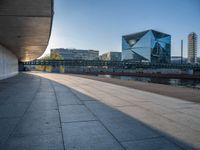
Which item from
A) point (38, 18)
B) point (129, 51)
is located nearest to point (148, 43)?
point (129, 51)

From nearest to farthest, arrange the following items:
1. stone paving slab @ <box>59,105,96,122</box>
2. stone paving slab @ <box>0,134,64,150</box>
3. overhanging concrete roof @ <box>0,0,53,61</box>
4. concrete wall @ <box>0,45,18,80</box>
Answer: stone paving slab @ <box>0,134,64,150</box> → stone paving slab @ <box>59,105,96,122</box> → overhanging concrete roof @ <box>0,0,53,61</box> → concrete wall @ <box>0,45,18,80</box>

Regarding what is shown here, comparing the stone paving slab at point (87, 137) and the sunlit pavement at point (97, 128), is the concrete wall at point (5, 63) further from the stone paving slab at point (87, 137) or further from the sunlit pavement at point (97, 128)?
the stone paving slab at point (87, 137)

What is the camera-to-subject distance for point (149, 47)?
5089 inches

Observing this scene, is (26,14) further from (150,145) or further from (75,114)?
(150,145)

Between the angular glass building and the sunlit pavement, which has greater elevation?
the angular glass building

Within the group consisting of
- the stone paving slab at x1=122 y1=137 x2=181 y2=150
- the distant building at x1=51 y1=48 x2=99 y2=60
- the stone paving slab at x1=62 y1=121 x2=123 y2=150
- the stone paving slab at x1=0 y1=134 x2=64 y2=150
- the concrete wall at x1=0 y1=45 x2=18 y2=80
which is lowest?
the stone paving slab at x1=122 y1=137 x2=181 y2=150

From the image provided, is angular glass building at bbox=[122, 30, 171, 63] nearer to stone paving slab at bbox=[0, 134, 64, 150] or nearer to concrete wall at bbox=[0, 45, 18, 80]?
concrete wall at bbox=[0, 45, 18, 80]

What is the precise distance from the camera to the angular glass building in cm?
12975

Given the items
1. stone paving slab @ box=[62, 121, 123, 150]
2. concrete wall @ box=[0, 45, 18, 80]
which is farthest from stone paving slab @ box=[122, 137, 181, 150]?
concrete wall @ box=[0, 45, 18, 80]

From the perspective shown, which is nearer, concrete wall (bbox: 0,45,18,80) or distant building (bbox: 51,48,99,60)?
concrete wall (bbox: 0,45,18,80)

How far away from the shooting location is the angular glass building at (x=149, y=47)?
130 metres

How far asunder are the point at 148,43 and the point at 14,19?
411 feet

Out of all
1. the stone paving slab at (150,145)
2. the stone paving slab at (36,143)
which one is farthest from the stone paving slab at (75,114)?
the stone paving slab at (150,145)

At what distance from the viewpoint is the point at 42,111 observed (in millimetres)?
7277
